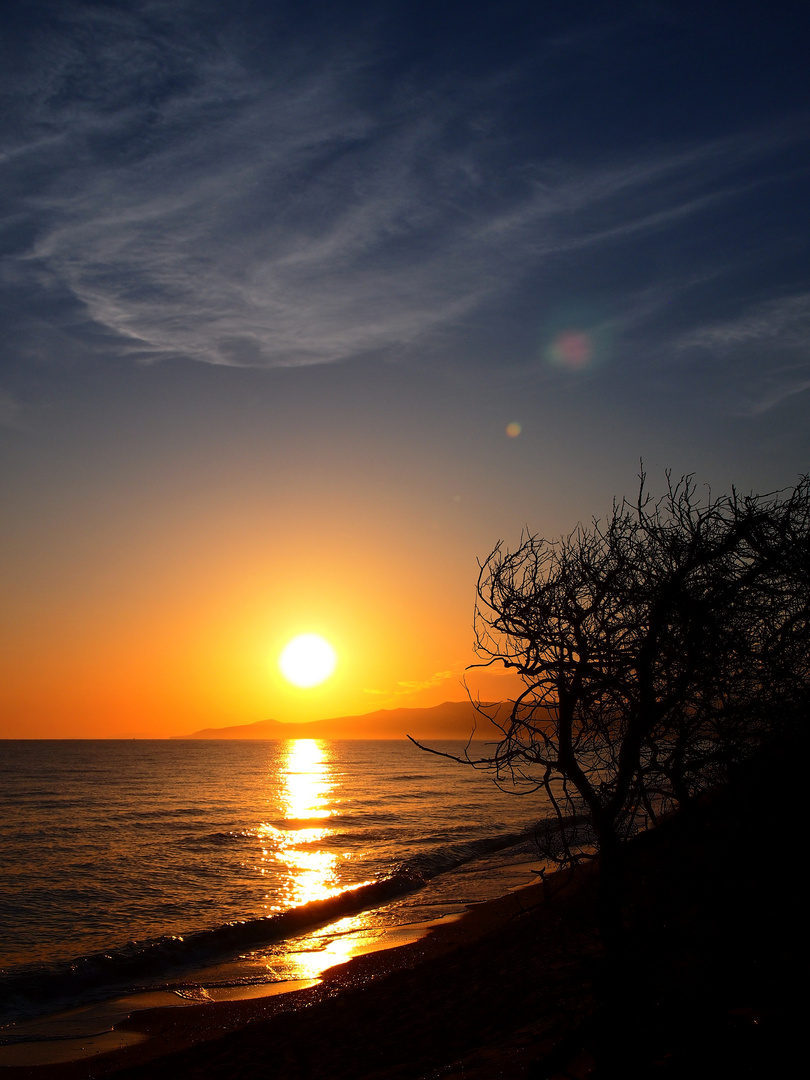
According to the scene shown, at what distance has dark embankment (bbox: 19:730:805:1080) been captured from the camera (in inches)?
150

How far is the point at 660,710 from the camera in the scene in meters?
4.22

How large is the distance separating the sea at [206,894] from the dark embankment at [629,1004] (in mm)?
2093

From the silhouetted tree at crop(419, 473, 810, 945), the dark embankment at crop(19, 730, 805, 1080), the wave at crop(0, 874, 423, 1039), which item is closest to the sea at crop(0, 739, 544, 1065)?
the wave at crop(0, 874, 423, 1039)

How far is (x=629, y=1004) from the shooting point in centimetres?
407

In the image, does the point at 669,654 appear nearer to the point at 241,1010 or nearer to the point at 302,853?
the point at 241,1010

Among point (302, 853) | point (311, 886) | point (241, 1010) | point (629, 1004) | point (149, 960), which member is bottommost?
point (302, 853)

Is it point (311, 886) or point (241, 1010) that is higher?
point (241, 1010)

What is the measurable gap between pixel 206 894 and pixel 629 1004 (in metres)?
17.1

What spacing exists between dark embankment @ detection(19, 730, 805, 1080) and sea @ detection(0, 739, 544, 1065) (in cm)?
209

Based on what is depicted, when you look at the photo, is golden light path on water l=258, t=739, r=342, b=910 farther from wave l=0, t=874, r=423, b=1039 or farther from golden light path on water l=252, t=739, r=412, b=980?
wave l=0, t=874, r=423, b=1039

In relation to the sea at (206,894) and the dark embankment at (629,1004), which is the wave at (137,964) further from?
the dark embankment at (629,1004)

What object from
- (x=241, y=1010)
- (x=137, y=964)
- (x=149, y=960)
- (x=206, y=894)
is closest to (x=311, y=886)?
(x=206, y=894)

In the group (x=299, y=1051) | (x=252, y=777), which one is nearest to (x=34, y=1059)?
(x=299, y=1051)

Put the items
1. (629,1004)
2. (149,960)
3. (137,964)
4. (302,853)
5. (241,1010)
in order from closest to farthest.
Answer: (629,1004) → (241,1010) → (137,964) → (149,960) → (302,853)
